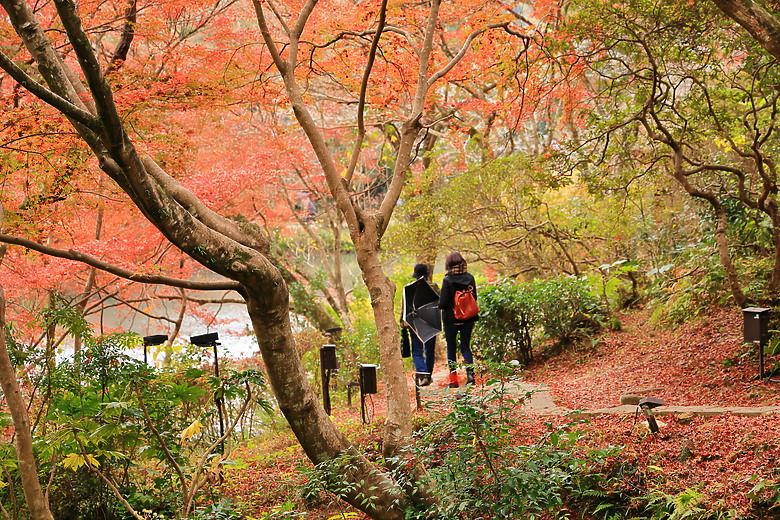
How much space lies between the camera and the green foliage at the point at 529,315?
881cm

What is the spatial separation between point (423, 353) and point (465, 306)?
3.46 feet

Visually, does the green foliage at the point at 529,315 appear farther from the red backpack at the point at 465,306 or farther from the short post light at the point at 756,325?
the short post light at the point at 756,325

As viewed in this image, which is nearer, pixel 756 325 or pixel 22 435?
pixel 22 435

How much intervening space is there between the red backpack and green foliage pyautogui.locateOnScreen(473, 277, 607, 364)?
1.57 meters

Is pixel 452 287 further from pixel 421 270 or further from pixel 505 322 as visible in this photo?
pixel 505 322

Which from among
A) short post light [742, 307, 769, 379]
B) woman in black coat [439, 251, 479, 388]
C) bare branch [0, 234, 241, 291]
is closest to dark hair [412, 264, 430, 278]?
woman in black coat [439, 251, 479, 388]

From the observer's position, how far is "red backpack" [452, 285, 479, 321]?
729cm

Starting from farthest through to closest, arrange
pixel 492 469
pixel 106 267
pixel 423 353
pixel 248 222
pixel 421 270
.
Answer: pixel 423 353 < pixel 421 270 < pixel 248 222 < pixel 106 267 < pixel 492 469

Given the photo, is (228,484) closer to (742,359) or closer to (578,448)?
(578,448)

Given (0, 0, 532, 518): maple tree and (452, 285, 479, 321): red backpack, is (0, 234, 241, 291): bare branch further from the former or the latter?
(452, 285, 479, 321): red backpack

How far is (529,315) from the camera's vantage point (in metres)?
8.89

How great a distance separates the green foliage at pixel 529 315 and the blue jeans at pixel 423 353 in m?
1.30

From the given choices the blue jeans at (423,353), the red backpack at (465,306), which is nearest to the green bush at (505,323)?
the blue jeans at (423,353)

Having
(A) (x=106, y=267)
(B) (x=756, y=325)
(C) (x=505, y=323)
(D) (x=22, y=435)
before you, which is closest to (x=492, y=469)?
(A) (x=106, y=267)
